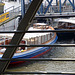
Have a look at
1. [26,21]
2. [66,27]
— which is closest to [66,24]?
[66,27]

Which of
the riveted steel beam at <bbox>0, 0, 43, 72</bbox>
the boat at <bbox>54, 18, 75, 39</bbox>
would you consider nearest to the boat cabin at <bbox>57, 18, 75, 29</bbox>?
the boat at <bbox>54, 18, 75, 39</bbox>

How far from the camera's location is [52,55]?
1230cm

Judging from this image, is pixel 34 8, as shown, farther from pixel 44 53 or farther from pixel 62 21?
pixel 62 21

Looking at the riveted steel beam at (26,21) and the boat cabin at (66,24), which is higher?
the riveted steel beam at (26,21)

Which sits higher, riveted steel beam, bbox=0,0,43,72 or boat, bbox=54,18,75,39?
riveted steel beam, bbox=0,0,43,72

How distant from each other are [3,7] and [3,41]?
32.6ft

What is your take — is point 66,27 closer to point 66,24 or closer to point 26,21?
point 66,24

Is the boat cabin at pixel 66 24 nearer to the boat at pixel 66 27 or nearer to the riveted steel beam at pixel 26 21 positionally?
the boat at pixel 66 27

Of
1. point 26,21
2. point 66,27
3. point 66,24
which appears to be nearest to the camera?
point 26,21

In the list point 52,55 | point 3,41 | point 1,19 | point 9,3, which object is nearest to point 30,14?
point 3,41

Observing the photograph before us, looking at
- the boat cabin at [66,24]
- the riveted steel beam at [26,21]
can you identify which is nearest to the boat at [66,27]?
the boat cabin at [66,24]

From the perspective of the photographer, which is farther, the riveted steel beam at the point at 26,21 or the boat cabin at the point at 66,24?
the boat cabin at the point at 66,24

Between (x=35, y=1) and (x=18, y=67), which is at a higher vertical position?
(x=35, y=1)

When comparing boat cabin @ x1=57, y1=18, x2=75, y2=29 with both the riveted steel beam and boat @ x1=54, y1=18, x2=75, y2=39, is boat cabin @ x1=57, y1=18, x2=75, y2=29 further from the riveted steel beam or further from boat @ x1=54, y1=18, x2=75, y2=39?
the riveted steel beam
